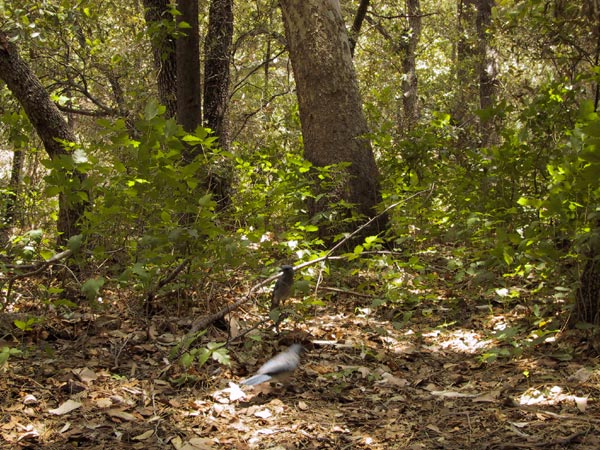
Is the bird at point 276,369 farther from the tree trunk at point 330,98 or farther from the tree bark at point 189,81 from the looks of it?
the tree bark at point 189,81

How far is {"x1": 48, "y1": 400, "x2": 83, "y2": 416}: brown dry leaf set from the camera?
8.63 feet

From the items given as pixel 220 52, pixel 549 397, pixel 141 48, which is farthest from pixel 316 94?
pixel 549 397

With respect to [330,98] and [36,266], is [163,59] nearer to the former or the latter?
[330,98]

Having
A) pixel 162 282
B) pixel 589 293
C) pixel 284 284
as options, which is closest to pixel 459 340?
pixel 589 293

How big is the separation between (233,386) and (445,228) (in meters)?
2.87

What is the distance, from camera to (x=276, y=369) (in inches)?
120

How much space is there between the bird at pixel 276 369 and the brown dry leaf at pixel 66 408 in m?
0.77

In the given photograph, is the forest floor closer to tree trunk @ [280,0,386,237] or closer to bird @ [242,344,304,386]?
bird @ [242,344,304,386]

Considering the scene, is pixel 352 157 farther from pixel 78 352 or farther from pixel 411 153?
pixel 78 352

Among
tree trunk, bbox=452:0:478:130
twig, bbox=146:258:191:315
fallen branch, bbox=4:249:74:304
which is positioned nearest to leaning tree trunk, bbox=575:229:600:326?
twig, bbox=146:258:191:315

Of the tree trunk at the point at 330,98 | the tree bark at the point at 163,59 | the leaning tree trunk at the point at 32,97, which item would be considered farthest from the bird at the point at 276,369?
the tree bark at the point at 163,59

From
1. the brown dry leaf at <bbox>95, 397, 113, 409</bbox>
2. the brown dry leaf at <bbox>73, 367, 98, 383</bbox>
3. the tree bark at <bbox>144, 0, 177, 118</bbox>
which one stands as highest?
the tree bark at <bbox>144, 0, 177, 118</bbox>

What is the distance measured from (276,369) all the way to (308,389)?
0.24 m

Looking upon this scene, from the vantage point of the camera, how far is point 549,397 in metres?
2.82
